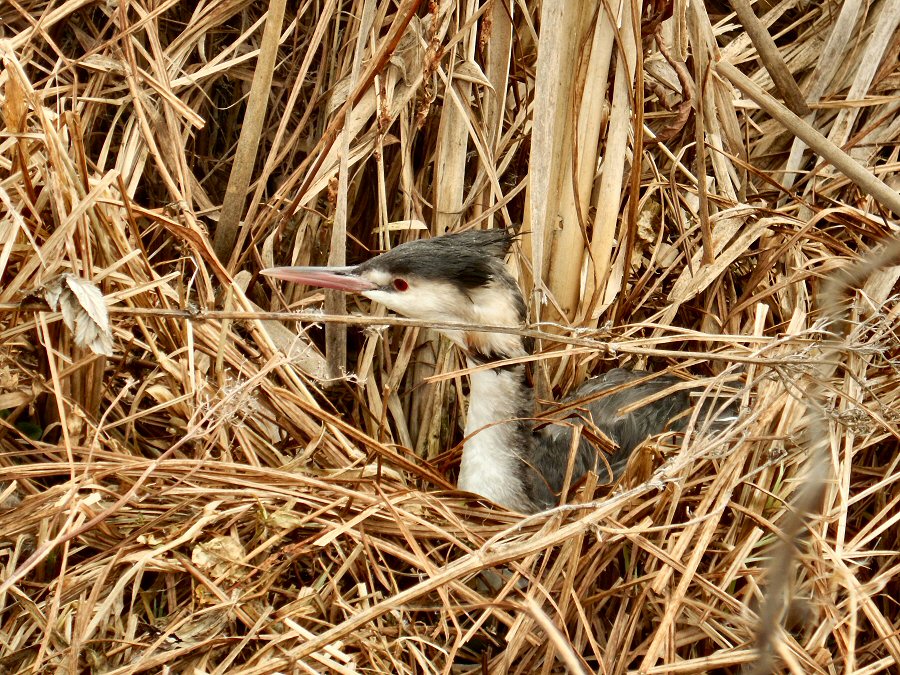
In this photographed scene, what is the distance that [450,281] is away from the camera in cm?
279

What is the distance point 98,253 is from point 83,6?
1108mm

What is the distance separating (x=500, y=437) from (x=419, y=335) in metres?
0.60

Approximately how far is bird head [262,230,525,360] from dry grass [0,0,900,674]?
0.38 feet

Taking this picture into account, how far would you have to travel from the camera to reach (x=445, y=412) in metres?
3.30

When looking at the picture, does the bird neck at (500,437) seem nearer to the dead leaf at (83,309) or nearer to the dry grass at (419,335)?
the dry grass at (419,335)

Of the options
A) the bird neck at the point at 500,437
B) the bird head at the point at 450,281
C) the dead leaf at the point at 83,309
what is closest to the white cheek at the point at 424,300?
the bird head at the point at 450,281

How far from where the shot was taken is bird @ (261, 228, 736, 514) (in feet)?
9.08

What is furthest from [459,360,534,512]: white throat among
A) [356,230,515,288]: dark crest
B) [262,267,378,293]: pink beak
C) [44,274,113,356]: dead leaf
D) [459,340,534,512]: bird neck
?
[44,274,113,356]: dead leaf

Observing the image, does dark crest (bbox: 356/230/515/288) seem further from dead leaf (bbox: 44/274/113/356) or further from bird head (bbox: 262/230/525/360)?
dead leaf (bbox: 44/274/113/356)

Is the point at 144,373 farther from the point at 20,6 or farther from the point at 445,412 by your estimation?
the point at 20,6

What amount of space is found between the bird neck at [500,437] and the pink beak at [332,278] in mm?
389

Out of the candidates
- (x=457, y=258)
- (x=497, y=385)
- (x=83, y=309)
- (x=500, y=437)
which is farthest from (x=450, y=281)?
(x=83, y=309)

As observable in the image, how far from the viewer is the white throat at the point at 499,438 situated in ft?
9.06

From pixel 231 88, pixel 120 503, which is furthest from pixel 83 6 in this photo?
pixel 120 503
